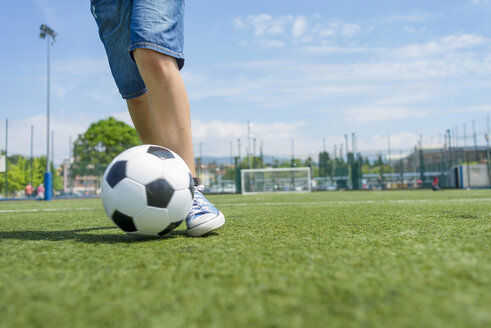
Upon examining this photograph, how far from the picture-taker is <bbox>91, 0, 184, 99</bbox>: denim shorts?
173 cm

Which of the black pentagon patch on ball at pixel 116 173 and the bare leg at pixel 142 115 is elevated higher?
the bare leg at pixel 142 115

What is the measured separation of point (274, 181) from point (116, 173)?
19.8 m

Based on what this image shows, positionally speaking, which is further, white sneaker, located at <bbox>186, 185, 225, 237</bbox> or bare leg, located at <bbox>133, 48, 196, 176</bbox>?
bare leg, located at <bbox>133, 48, 196, 176</bbox>

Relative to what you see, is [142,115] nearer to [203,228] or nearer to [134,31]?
[134,31]

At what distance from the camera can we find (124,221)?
1548mm

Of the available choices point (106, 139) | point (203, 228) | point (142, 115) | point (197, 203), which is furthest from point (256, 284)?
point (106, 139)

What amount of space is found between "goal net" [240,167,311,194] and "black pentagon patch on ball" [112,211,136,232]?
63.0ft

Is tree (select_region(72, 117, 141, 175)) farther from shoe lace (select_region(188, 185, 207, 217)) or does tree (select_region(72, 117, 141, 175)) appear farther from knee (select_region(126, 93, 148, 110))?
shoe lace (select_region(188, 185, 207, 217))

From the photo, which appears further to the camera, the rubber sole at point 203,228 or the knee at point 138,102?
the knee at point 138,102

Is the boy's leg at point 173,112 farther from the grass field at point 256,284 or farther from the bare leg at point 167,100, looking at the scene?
the grass field at point 256,284

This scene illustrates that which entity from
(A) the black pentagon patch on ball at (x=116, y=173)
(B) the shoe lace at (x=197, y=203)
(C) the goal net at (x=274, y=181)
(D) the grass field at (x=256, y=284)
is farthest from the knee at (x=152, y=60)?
(C) the goal net at (x=274, y=181)

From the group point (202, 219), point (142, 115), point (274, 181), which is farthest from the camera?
point (274, 181)

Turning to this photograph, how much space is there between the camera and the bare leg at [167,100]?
176 cm

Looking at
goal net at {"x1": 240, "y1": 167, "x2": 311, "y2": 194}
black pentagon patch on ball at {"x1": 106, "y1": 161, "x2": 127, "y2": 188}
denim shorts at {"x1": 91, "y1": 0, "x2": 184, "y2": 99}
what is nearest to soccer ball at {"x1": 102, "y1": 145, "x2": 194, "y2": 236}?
black pentagon patch on ball at {"x1": 106, "y1": 161, "x2": 127, "y2": 188}
